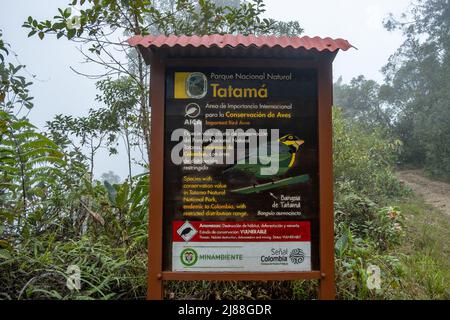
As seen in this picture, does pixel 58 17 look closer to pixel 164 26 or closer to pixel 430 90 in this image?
pixel 164 26

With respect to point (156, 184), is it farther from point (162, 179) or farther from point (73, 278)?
point (73, 278)

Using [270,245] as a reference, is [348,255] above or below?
below

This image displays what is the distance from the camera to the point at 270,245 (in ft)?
9.86

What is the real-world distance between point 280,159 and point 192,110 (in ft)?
2.69

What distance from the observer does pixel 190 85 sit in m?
3.11

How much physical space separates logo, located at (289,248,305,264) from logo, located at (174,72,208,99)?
1.46m

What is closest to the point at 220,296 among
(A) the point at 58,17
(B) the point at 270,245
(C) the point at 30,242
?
(B) the point at 270,245

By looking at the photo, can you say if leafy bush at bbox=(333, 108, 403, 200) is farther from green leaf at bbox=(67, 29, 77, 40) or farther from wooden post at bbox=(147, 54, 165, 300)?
green leaf at bbox=(67, 29, 77, 40)

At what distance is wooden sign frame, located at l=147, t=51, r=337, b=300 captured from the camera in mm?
2959

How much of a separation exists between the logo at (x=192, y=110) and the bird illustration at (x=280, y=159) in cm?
52

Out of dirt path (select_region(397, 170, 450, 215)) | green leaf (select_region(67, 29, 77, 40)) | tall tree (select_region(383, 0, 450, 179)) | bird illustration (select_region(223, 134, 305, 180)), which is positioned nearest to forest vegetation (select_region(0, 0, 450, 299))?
green leaf (select_region(67, 29, 77, 40))

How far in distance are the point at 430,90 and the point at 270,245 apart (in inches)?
610

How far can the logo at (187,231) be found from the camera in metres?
2.99

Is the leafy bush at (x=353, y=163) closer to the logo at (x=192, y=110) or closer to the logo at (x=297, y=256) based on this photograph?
the logo at (x=297, y=256)
